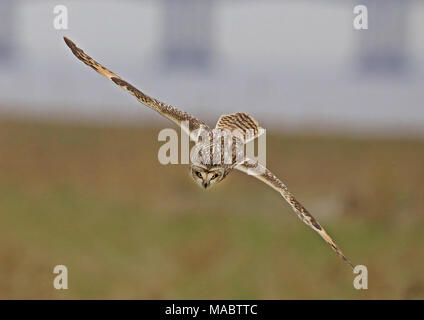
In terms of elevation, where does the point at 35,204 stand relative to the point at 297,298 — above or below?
above

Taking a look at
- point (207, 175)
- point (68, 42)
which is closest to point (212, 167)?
point (207, 175)

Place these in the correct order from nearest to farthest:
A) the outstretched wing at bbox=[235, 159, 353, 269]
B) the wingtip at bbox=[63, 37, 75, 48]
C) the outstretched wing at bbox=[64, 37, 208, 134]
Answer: the outstretched wing at bbox=[235, 159, 353, 269] → the outstretched wing at bbox=[64, 37, 208, 134] → the wingtip at bbox=[63, 37, 75, 48]

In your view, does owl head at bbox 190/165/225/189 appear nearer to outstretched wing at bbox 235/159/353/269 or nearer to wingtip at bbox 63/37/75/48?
outstretched wing at bbox 235/159/353/269

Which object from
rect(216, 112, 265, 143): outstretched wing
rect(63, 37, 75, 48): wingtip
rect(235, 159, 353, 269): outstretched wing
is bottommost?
rect(235, 159, 353, 269): outstretched wing

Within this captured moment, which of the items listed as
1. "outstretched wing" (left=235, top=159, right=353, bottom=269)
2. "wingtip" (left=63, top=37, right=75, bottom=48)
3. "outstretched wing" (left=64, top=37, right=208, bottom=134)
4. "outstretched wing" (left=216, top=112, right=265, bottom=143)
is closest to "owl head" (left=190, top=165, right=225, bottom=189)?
"outstretched wing" (left=235, top=159, right=353, bottom=269)
